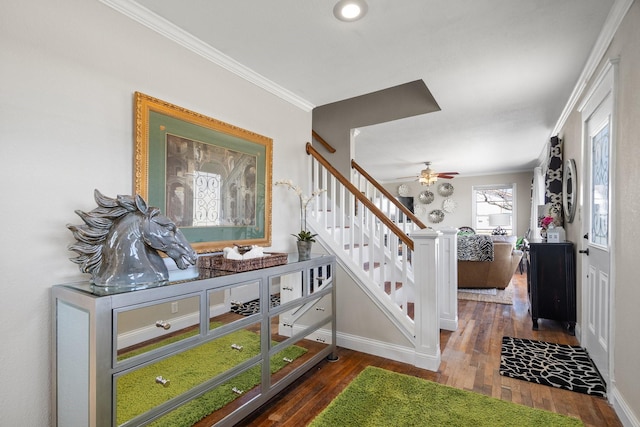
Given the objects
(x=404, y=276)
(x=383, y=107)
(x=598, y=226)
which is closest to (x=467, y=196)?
(x=383, y=107)

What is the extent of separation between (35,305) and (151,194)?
746mm

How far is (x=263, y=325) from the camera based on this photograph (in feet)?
6.45

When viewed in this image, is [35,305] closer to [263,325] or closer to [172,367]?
[172,367]

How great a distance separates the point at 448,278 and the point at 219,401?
261cm

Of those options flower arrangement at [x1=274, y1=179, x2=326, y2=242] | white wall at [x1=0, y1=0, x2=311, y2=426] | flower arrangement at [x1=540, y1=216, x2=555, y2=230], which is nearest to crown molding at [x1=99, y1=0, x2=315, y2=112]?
white wall at [x1=0, y1=0, x2=311, y2=426]

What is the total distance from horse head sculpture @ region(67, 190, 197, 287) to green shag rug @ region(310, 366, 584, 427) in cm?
131

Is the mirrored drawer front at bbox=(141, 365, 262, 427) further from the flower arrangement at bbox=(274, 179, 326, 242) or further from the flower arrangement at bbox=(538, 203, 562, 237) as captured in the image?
the flower arrangement at bbox=(538, 203, 562, 237)

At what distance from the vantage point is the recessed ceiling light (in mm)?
1768

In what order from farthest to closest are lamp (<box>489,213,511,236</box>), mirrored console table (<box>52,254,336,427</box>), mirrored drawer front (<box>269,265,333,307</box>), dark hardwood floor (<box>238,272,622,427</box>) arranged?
lamp (<box>489,213,511,236</box>)
mirrored drawer front (<box>269,265,333,307</box>)
dark hardwood floor (<box>238,272,622,427</box>)
mirrored console table (<box>52,254,336,427</box>)

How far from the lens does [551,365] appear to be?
8.58ft

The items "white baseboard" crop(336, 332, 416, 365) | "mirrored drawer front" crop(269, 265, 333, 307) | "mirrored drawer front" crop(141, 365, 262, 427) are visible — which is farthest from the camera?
"white baseboard" crop(336, 332, 416, 365)

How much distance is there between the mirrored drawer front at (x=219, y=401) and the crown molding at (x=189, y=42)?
2.09 metres

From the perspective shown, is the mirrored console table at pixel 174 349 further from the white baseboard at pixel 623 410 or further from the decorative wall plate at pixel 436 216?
the decorative wall plate at pixel 436 216

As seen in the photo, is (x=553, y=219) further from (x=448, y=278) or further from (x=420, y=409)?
(x=420, y=409)
